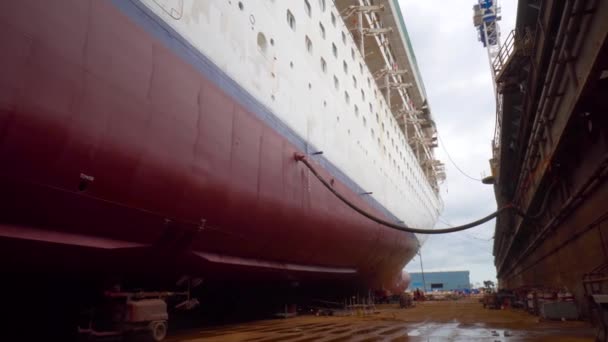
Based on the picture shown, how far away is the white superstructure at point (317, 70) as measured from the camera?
8.07 metres

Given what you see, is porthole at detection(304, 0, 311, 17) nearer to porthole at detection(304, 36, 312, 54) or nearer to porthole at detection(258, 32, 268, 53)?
porthole at detection(304, 36, 312, 54)

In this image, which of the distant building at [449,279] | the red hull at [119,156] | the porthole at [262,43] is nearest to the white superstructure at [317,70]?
the porthole at [262,43]

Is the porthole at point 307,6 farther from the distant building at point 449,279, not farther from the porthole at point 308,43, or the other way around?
the distant building at point 449,279

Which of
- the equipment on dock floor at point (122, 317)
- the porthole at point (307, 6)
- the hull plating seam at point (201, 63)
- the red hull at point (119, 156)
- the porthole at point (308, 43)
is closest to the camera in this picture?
the red hull at point (119, 156)

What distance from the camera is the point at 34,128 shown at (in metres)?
4.46

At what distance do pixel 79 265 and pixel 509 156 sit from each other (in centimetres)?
1415

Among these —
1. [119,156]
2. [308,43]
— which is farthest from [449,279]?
[119,156]

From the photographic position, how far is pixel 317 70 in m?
13.1

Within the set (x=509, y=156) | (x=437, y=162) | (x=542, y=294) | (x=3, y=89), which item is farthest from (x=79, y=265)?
(x=437, y=162)

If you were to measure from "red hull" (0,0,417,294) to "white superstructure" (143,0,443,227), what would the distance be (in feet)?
3.72

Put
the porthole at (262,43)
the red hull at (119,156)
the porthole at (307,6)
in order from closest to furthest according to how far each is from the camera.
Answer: the red hull at (119,156) < the porthole at (262,43) < the porthole at (307,6)

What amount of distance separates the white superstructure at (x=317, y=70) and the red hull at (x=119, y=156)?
1.13 meters

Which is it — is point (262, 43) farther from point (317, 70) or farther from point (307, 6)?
point (307, 6)

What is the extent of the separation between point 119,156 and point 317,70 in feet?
28.8
